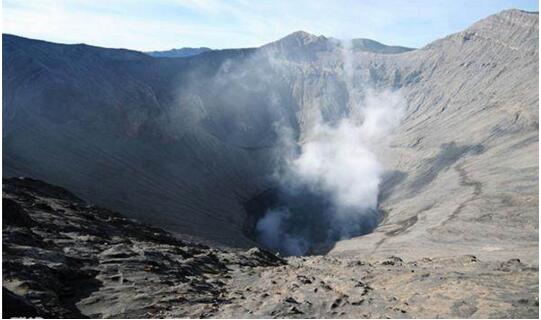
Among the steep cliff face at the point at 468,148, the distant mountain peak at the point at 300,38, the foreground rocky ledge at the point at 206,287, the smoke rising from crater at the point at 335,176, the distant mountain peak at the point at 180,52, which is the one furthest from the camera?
the distant mountain peak at the point at 180,52

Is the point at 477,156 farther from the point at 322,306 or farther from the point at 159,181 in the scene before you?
the point at 322,306

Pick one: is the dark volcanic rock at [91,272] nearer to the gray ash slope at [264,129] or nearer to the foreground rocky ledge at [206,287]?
the foreground rocky ledge at [206,287]

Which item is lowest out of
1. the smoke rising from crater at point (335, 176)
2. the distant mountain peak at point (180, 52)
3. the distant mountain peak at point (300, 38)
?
the smoke rising from crater at point (335, 176)

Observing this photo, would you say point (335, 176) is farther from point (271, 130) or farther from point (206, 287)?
point (206, 287)

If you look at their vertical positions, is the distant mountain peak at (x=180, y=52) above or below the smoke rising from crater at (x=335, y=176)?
above

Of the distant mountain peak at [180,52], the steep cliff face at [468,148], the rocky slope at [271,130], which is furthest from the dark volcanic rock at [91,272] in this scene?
the distant mountain peak at [180,52]

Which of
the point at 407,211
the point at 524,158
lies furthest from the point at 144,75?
the point at 524,158
